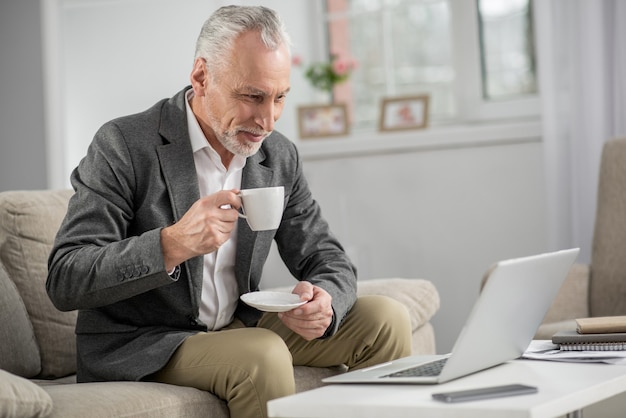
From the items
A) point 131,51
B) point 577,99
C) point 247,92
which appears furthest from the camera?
point 131,51

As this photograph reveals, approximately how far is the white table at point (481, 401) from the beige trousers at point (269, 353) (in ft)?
0.76

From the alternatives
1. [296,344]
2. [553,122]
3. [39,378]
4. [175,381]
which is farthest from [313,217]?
[553,122]

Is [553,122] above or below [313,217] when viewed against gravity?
above

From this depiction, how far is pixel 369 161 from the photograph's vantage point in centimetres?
395

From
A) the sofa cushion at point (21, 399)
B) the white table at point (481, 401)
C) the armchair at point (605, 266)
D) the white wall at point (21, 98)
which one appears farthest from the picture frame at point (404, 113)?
the sofa cushion at point (21, 399)

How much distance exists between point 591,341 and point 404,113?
2289 mm

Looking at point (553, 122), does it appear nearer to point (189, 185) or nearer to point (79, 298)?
point (189, 185)

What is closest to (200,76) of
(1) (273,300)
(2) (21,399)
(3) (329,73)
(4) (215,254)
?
(4) (215,254)

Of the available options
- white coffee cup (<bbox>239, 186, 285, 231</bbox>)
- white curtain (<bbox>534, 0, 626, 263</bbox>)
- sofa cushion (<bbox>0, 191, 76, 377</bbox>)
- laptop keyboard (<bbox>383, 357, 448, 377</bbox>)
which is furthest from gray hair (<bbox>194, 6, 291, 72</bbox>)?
white curtain (<bbox>534, 0, 626, 263</bbox>)

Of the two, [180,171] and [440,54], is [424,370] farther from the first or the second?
[440,54]

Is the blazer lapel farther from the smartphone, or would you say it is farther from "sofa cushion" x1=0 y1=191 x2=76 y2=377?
the smartphone

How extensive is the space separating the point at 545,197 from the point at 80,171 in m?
2.10

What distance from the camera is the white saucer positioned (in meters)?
1.80

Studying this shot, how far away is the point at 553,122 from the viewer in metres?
3.50
